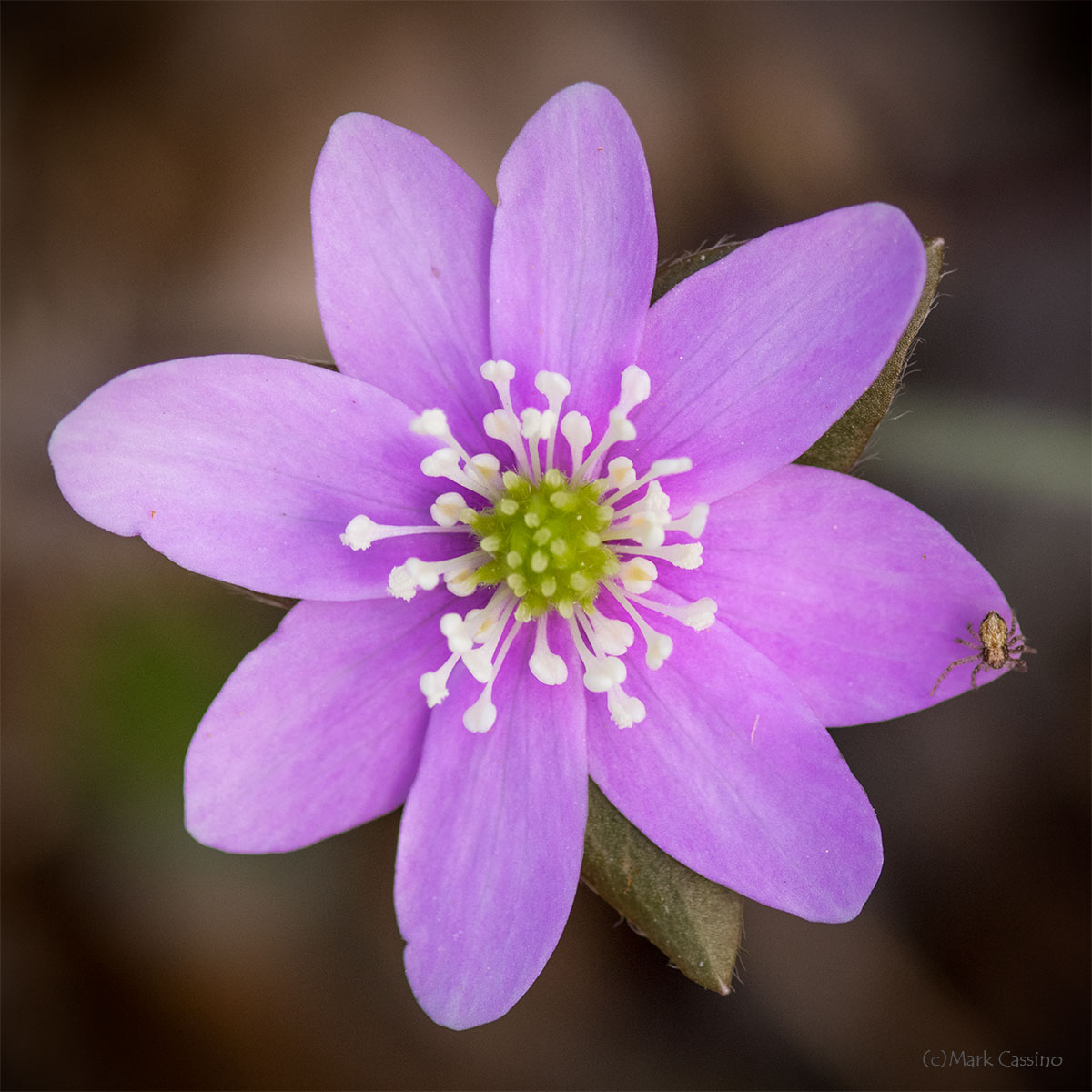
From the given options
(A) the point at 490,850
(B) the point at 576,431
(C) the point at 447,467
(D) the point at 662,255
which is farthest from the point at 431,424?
(D) the point at 662,255

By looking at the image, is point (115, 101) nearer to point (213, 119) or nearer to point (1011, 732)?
point (213, 119)

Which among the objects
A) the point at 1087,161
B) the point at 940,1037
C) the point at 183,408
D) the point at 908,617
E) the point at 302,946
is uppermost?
the point at 183,408

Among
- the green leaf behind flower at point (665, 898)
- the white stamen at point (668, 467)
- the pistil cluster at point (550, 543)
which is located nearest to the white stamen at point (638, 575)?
the pistil cluster at point (550, 543)

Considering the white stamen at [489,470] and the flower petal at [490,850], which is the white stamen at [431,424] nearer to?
the white stamen at [489,470]

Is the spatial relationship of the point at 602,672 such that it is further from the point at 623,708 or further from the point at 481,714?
the point at 481,714

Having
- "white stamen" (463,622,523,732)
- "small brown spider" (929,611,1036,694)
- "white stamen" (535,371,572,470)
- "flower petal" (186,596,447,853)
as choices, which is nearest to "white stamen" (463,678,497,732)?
"white stamen" (463,622,523,732)

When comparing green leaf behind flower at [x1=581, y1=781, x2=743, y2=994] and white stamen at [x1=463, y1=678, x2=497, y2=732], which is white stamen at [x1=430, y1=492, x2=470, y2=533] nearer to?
white stamen at [x1=463, y1=678, x2=497, y2=732]

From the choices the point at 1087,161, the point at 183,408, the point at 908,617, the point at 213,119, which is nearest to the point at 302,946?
the point at 183,408
